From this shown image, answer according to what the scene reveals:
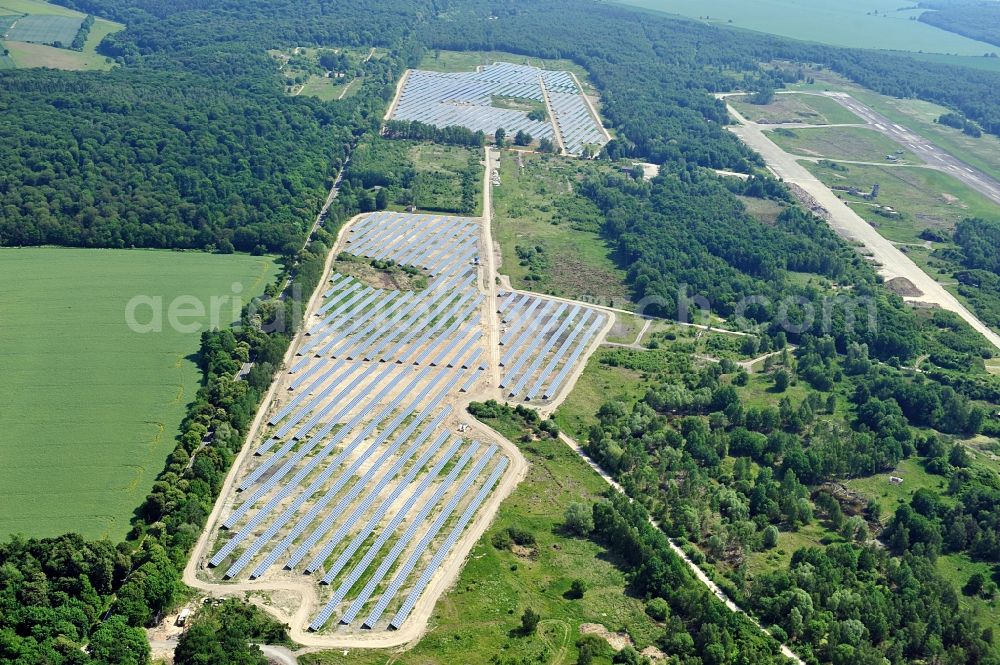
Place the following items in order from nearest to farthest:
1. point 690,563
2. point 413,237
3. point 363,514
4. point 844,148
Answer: point 690,563 < point 363,514 < point 413,237 < point 844,148

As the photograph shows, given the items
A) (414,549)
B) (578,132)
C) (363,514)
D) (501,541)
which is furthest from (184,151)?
(501,541)

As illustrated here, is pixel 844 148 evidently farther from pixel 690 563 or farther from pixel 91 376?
pixel 91 376

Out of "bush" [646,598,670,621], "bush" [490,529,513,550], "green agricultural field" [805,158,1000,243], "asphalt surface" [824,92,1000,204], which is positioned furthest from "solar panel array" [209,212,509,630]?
"asphalt surface" [824,92,1000,204]

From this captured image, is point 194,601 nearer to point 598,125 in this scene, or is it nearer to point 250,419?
point 250,419

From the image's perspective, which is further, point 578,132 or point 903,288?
point 578,132

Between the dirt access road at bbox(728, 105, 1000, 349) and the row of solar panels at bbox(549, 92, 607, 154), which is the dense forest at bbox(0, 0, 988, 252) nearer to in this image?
the row of solar panels at bbox(549, 92, 607, 154)

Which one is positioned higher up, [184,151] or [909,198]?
[909,198]

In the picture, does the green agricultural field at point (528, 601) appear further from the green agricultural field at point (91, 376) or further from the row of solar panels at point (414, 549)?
the green agricultural field at point (91, 376)
